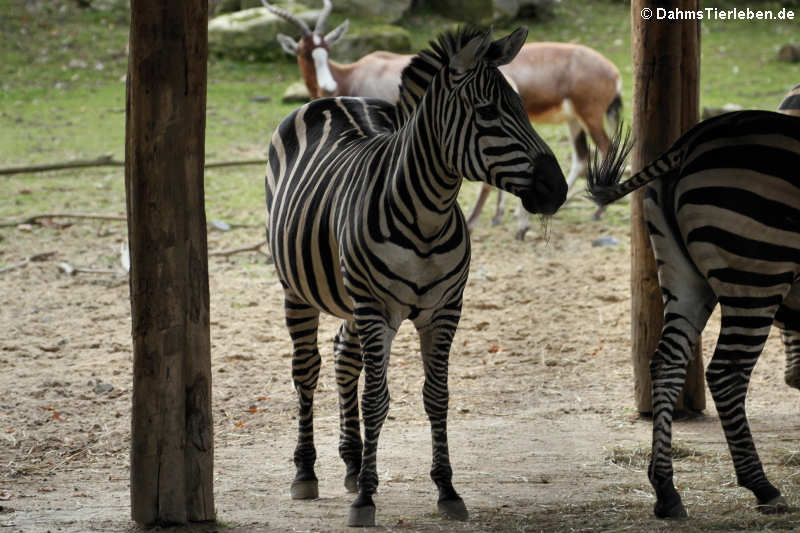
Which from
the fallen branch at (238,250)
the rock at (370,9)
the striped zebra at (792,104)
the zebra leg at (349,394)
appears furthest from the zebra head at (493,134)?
the rock at (370,9)

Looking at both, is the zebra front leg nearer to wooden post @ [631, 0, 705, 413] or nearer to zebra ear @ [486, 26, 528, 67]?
wooden post @ [631, 0, 705, 413]

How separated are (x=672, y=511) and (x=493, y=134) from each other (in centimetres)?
171

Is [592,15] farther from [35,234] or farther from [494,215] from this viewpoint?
[35,234]

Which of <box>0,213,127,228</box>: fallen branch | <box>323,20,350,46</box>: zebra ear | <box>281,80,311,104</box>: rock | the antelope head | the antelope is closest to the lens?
<box>0,213,127,228</box>: fallen branch

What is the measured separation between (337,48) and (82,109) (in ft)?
15.4

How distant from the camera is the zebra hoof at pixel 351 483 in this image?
4.91 m

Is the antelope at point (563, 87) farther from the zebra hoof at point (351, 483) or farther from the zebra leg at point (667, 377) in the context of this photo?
the zebra leg at point (667, 377)

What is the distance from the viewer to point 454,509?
4281 millimetres

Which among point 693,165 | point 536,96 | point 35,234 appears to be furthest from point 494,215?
point 693,165

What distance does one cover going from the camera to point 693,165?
4.26m

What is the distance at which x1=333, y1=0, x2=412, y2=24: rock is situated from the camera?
19484 mm

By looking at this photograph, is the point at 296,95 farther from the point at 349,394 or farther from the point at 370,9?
the point at 349,394

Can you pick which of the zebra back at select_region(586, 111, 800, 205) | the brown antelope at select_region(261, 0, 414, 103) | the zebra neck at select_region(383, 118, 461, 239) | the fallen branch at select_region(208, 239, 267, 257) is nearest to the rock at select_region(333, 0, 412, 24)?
the brown antelope at select_region(261, 0, 414, 103)

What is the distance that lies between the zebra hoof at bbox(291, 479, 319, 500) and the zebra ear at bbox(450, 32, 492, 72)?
2113 mm
